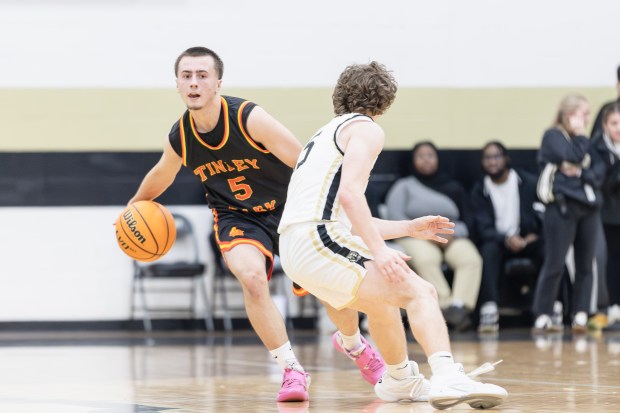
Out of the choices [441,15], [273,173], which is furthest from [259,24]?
[273,173]

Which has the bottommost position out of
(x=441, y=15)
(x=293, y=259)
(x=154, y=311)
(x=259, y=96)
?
(x=154, y=311)

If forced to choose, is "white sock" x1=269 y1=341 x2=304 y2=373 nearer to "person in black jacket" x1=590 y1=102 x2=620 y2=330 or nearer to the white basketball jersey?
the white basketball jersey

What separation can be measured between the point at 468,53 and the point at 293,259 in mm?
6701

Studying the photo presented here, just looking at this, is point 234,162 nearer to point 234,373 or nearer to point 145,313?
point 234,373

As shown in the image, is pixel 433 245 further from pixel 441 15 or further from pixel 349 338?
pixel 349 338

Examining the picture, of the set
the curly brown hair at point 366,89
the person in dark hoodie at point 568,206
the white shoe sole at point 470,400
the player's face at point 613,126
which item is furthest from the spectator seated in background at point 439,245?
the white shoe sole at point 470,400

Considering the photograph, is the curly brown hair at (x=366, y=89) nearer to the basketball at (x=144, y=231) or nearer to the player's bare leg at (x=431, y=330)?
the player's bare leg at (x=431, y=330)

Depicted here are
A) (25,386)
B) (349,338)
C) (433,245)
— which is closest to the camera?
(349,338)

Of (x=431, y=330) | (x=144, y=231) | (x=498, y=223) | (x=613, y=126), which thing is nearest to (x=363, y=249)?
(x=431, y=330)

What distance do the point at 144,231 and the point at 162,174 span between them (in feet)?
0.97

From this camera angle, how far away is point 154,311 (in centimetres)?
1047

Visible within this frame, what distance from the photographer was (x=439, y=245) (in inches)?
403

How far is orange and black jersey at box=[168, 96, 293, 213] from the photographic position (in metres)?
5.43

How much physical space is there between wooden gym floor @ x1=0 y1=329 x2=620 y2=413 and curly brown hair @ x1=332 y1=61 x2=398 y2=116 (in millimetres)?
1148
